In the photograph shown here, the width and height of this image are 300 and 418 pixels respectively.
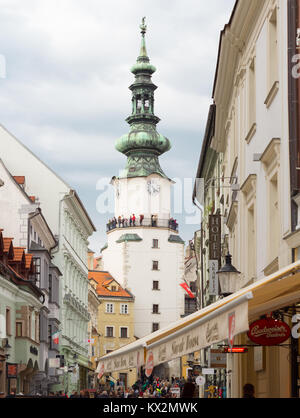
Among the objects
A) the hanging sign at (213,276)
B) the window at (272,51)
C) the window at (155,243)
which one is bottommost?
the hanging sign at (213,276)

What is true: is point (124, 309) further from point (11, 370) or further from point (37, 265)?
point (11, 370)

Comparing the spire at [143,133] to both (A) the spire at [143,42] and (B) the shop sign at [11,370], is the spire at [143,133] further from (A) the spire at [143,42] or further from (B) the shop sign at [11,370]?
(B) the shop sign at [11,370]

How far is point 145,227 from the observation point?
121438mm

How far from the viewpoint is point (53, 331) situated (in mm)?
53906

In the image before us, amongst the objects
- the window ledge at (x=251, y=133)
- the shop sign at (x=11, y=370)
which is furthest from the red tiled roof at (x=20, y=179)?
the window ledge at (x=251, y=133)

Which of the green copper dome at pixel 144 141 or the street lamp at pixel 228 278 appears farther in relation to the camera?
the green copper dome at pixel 144 141

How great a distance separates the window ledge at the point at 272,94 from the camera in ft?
50.1

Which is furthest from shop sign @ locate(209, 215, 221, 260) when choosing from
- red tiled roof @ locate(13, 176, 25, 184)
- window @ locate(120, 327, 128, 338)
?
window @ locate(120, 327, 128, 338)

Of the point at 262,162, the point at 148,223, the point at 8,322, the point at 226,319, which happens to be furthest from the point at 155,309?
the point at 226,319

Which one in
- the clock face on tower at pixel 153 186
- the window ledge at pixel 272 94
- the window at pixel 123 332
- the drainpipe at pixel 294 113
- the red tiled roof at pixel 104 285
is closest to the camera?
the drainpipe at pixel 294 113

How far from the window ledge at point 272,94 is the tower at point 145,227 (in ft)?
330

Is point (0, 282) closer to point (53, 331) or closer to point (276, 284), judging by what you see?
point (53, 331)
